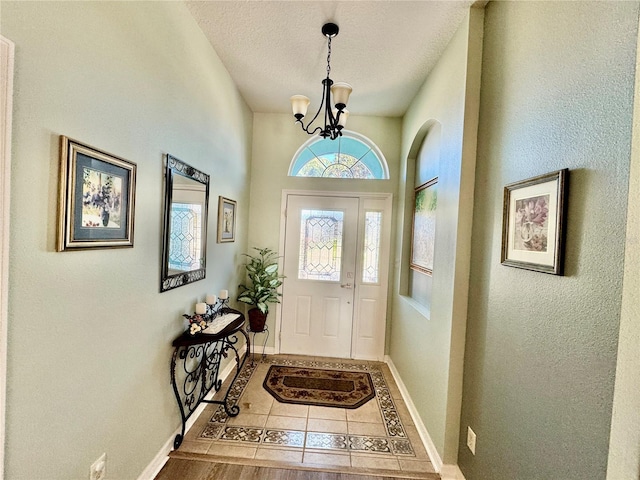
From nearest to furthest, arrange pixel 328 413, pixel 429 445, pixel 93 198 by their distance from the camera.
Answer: pixel 93 198
pixel 429 445
pixel 328 413

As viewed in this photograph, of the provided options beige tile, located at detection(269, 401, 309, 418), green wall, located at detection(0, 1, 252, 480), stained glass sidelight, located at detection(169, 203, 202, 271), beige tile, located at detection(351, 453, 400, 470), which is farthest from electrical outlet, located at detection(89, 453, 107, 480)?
beige tile, located at detection(351, 453, 400, 470)

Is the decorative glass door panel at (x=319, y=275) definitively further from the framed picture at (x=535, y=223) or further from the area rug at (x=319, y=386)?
the framed picture at (x=535, y=223)

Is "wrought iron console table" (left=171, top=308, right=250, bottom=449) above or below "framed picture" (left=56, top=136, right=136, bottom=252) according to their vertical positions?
below

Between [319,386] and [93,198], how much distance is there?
2.55 metres

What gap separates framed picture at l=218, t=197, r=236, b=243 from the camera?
106 inches

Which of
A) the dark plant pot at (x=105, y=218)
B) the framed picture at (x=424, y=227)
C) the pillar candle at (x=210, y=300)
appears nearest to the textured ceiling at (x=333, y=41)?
the framed picture at (x=424, y=227)

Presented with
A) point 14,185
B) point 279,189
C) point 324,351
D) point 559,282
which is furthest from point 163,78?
point 324,351

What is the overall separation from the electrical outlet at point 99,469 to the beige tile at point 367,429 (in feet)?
5.25

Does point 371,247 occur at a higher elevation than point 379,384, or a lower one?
higher

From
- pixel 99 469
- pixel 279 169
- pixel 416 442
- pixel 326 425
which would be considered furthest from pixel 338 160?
pixel 99 469

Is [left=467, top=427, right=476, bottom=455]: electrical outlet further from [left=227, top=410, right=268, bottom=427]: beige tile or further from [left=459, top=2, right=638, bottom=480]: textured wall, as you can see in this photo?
[left=227, top=410, right=268, bottom=427]: beige tile

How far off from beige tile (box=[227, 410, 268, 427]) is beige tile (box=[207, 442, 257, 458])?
24 centimetres

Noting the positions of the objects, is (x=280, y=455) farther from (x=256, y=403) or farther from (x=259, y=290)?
(x=259, y=290)

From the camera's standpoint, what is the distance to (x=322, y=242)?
3635 mm
